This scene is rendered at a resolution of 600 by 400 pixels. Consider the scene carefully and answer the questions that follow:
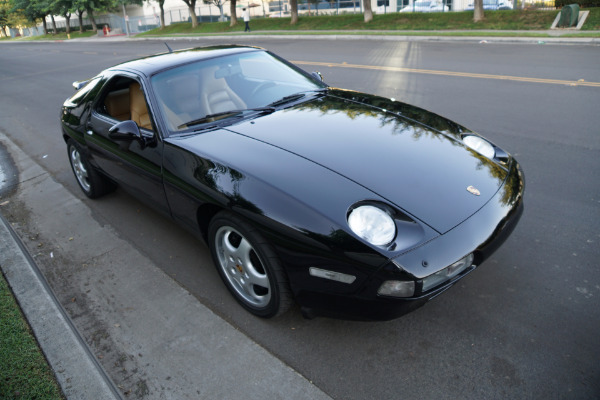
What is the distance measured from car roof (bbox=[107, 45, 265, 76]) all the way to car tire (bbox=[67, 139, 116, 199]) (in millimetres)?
1102

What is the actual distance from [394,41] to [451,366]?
17347mm

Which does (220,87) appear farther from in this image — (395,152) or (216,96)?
(395,152)

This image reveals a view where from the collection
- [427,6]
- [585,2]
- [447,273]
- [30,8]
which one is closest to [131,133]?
[447,273]

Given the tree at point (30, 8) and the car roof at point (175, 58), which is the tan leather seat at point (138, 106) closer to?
the car roof at point (175, 58)

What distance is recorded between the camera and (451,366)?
2438 millimetres

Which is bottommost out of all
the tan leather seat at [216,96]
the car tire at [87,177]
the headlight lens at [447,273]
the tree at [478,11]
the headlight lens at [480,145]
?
the car tire at [87,177]

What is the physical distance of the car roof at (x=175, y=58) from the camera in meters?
3.75

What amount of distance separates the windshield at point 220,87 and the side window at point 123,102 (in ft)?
1.63

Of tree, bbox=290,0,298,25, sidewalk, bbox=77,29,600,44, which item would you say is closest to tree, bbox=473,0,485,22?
sidewalk, bbox=77,29,600,44

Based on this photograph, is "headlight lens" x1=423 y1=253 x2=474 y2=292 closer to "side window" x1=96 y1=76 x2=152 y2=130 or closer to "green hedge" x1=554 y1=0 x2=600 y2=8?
"side window" x1=96 y1=76 x2=152 y2=130

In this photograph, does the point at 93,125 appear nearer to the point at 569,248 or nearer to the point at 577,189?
the point at 569,248

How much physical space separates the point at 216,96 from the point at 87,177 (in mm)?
2152

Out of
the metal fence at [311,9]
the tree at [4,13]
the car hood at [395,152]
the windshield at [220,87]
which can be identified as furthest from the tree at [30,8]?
the car hood at [395,152]

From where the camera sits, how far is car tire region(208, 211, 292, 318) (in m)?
2.56
